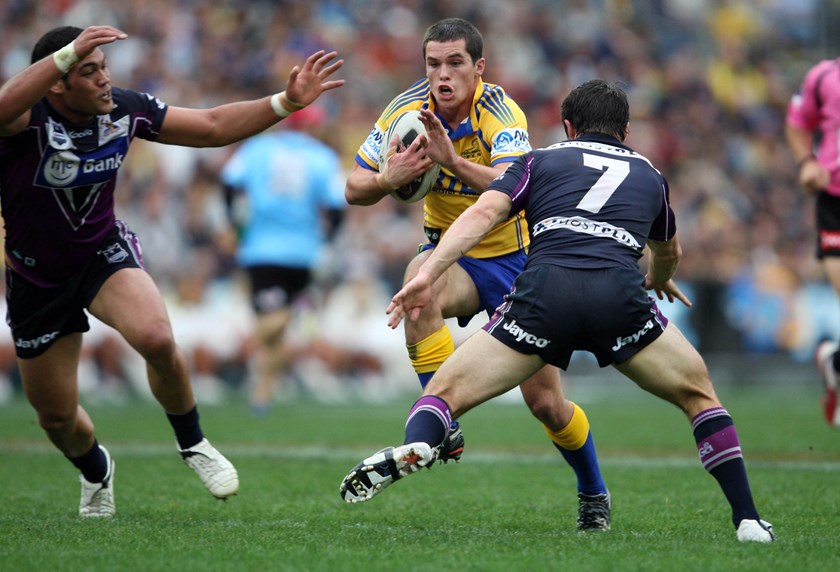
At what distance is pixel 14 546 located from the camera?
16.8ft

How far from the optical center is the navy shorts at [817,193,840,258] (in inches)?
359

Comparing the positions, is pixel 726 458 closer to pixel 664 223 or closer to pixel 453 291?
pixel 664 223

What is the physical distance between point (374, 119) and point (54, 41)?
1473 centimetres

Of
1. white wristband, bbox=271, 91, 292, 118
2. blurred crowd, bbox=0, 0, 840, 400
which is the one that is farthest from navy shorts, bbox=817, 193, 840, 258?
blurred crowd, bbox=0, 0, 840, 400

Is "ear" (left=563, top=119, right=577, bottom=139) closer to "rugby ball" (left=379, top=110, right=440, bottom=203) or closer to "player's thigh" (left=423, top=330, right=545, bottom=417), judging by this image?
"rugby ball" (left=379, top=110, right=440, bottom=203)

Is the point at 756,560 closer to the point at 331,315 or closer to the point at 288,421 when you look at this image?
the point at 288,421

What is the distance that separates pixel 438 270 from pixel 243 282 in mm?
12117

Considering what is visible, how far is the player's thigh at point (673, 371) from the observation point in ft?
17.0

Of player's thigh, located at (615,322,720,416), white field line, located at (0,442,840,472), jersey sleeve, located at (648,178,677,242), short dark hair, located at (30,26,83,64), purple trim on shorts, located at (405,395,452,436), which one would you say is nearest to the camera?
purple trim on shorts, located at (405,395,452,436)

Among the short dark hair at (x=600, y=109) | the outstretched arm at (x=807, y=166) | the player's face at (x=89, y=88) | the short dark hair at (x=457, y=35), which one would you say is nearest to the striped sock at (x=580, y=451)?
the short dark hair at (x=600, y=109)

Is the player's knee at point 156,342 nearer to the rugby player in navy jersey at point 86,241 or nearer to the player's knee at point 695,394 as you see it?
the rugby player in navy jersey at point 86,241

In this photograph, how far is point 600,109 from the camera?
551 cm

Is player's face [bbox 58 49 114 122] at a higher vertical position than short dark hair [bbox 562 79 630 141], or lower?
lower

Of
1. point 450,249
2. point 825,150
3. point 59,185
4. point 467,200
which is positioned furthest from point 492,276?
point 825,150
